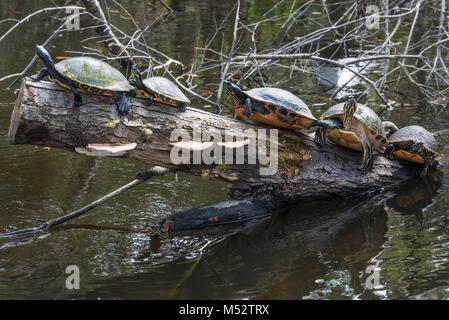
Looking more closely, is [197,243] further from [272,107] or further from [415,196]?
[415,196]

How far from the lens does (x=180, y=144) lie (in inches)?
151

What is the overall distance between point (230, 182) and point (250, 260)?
30.4 inches

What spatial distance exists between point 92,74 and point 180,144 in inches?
32.4

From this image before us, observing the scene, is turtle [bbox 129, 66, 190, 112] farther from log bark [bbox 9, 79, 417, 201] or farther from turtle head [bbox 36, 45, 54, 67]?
turtle head [bbox 36, 45, 54, 67]

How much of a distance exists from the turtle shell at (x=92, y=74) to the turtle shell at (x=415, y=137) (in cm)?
242

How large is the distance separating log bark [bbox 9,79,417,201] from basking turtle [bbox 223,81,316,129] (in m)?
0.14

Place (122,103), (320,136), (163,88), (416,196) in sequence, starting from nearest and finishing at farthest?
(122,103) → (163,88) → (320,136) → (416,196)

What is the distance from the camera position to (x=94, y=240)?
379 cm

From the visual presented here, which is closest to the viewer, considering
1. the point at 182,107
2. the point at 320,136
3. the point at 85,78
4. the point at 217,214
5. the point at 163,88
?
the point at 85,78

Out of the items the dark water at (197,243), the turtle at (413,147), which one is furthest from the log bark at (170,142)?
the dark water at (197,243)

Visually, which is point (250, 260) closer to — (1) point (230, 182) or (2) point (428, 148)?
(1) point (230, 182)

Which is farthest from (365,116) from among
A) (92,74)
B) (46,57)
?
(46,57)

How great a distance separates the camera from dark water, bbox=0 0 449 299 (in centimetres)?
316

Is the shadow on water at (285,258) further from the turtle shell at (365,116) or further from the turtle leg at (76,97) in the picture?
the turtle leg at (76,97)
